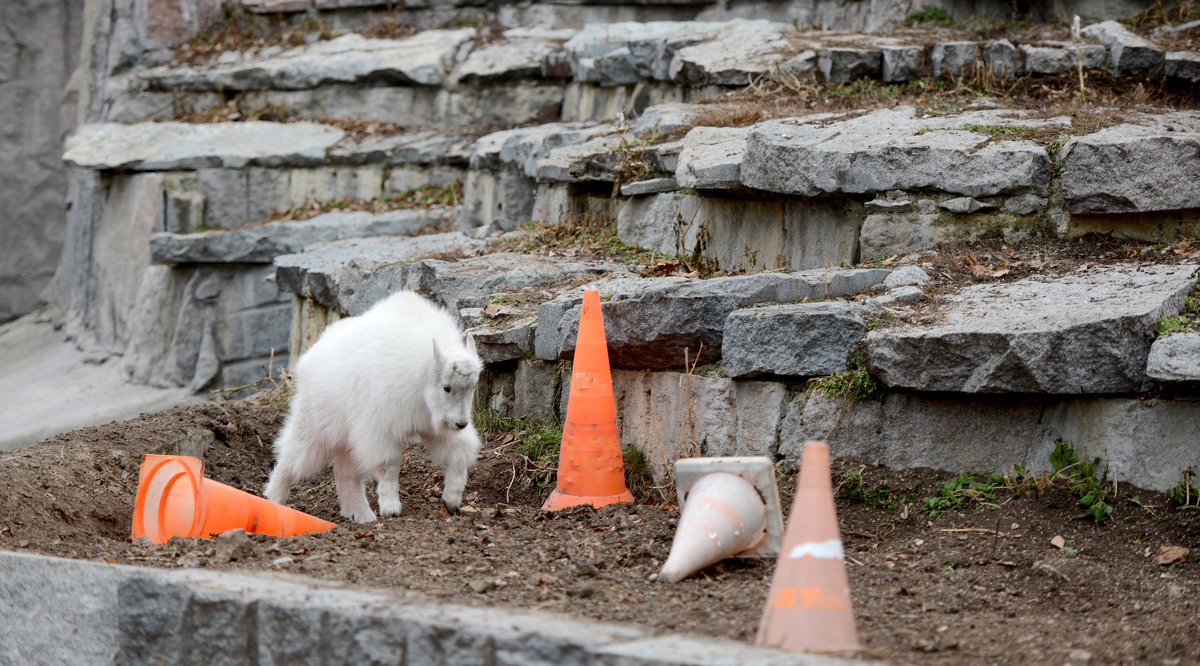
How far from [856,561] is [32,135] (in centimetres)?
2004

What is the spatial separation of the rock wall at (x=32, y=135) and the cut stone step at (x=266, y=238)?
27.0ft

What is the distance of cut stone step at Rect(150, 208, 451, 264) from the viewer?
13.8m

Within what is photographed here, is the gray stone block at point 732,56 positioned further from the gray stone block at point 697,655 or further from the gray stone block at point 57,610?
the gray stone block at point 697,655

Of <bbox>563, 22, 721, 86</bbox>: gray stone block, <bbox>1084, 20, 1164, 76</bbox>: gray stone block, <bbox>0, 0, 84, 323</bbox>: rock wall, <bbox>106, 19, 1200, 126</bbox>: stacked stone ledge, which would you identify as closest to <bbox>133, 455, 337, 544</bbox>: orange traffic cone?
<bbox>106, 19, 1200, 126</bbox>: stacked stone ledge

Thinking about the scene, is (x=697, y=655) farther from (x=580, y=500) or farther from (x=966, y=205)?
(x=966, y=205)

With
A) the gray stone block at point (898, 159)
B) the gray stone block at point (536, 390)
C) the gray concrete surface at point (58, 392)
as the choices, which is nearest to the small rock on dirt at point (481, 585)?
the gray stone block at point (536, 390)

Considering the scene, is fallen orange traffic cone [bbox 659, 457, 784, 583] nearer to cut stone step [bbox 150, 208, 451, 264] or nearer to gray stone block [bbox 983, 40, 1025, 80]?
gray stone block [bbox 983, 40, 1025, 80]

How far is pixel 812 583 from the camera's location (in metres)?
3.71

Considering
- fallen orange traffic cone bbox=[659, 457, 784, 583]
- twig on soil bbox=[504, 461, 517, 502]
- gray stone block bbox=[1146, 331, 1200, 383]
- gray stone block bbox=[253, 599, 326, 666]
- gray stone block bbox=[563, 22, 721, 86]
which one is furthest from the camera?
gray stone block bbox=[563, 22, 721, 86]

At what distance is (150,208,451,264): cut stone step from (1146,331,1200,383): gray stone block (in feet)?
31.9

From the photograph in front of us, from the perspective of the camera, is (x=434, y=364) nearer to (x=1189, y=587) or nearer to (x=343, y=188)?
(x=1189, y=587)

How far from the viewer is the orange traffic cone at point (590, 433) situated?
6223 millimetres

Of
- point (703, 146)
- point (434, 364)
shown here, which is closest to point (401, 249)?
point (703, 146)

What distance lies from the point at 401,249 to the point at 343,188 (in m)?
4.24
